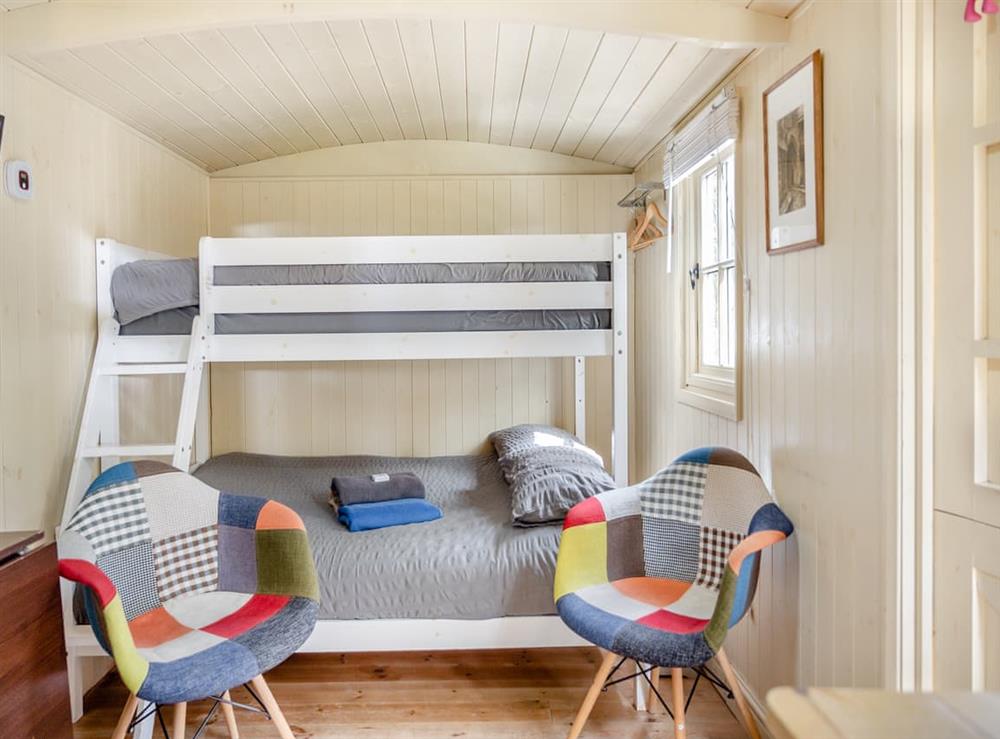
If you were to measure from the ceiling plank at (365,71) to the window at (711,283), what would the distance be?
138cm

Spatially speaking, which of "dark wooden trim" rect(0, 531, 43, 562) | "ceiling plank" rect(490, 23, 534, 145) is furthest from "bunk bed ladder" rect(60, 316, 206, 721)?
"ceiling plank" rect(490, 23, 534, 145)

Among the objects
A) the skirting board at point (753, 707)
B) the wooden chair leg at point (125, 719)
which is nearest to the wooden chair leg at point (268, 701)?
the wooden chair leg at point (125, 719)

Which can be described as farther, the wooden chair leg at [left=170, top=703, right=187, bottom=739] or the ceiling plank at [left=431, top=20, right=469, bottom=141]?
the ceiling plank at [left=431, top=20, right=469, bottom=141]

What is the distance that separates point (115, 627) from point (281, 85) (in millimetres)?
2127

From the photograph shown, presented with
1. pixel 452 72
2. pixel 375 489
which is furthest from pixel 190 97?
pixel 375 489

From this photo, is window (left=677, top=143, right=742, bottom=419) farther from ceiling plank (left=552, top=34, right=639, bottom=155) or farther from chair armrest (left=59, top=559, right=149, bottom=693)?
chair armrest (left=59, top=559, right=149, bottom=693)

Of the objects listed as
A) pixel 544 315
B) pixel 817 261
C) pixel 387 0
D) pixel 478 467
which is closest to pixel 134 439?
pixel 478 467

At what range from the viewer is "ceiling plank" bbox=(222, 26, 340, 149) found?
2266 mm

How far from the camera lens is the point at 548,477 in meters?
2.42

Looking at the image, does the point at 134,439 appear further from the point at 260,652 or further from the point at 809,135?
the point at 809,135

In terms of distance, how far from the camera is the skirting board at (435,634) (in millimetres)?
2096

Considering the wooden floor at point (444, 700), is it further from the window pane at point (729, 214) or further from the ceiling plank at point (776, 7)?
the ceiling plank at point (776, 7)

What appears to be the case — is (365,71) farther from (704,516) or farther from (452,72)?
(704,516)

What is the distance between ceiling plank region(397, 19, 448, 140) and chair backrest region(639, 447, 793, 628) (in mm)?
1692
